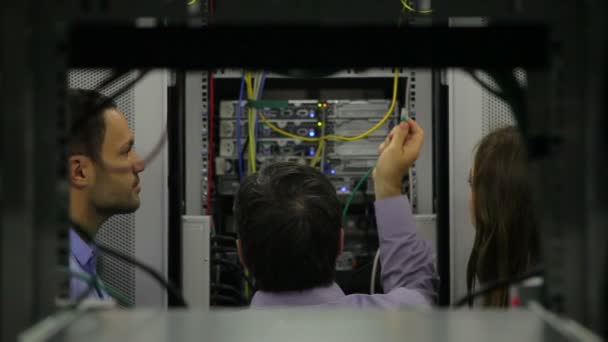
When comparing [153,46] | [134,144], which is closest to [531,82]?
[153,46]

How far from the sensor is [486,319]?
53cm

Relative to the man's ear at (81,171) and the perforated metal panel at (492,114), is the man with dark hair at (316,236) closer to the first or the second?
the perforated metal panel at (492,114)

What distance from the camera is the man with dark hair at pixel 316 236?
1.29 meters

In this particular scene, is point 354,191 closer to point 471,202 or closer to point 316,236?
point 471,202

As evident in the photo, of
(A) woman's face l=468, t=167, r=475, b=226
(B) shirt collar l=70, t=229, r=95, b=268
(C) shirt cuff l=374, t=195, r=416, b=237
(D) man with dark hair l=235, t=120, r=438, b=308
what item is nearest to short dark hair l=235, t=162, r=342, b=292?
(D) man with dark hair l=235, t=120, r=438, b=308

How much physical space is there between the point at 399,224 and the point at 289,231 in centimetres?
25

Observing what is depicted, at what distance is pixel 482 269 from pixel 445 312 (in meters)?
1.10

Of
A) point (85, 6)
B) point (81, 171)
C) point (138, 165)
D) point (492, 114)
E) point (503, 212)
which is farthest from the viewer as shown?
point (81, 171)

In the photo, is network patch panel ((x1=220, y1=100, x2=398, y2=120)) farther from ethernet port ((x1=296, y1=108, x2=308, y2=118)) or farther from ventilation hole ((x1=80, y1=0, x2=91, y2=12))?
ventilation hole ((x1=80, y1=0, x2=91, y2=12))

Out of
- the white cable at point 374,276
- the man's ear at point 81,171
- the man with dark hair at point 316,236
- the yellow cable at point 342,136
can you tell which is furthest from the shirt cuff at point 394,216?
the man's ear at point 81,171

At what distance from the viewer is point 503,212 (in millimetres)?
1583

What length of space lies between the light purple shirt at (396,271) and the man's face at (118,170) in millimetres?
629

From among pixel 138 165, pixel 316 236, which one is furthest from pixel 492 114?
pixel 138 165

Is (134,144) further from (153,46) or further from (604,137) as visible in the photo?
(604,137)
